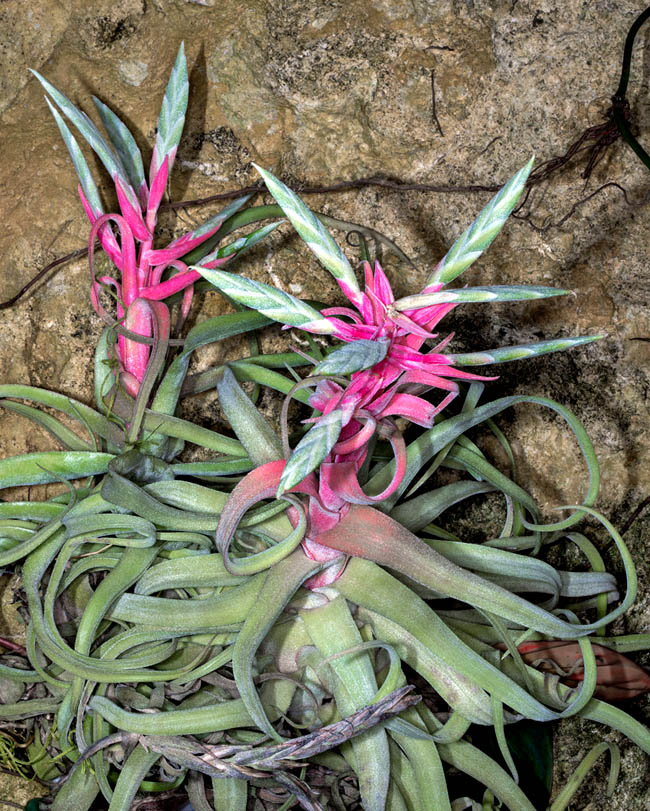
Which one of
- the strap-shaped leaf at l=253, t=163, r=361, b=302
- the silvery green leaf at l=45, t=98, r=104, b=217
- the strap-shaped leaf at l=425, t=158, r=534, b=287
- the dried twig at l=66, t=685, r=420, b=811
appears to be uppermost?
the silvery green leaf at l=45, t=98, r=104, b=217

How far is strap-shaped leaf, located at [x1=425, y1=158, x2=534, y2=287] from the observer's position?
619 mm

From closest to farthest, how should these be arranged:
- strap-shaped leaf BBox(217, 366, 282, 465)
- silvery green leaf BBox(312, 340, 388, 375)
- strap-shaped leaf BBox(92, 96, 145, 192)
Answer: silvery green leaf BBox(312, 340, 388, 375) < strap-shaped leaf BBox(217, 366, 282, 465) < strap-shaped leaf BBox(92, 96, 145, 192)

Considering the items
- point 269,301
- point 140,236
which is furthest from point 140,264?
point 269,301

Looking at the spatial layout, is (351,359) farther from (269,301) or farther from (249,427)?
(249,427)

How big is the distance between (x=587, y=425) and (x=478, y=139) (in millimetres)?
420

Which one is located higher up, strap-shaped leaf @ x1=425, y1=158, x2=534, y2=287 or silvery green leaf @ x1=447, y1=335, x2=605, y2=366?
strap-shaped leaf @ x1=425, y1=158, x2=534, y2=287

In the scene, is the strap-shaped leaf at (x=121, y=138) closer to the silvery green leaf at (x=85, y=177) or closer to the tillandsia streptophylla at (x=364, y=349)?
the silvery green leaf at (x=85, y=177)

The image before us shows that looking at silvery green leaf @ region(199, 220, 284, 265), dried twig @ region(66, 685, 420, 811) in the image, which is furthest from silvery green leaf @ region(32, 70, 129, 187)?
dried twig @ region(66, 685, 420, 811)

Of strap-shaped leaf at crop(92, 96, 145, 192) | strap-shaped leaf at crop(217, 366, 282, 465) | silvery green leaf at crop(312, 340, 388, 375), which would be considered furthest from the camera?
strap-shaped leaf at crop(92, 96, 145, 192)

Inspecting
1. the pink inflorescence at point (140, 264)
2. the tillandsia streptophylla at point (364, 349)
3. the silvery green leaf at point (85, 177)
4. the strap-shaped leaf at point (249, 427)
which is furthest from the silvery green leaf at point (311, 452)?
the silvery green leaf at point (85, 177)

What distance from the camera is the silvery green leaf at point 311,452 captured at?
585mm

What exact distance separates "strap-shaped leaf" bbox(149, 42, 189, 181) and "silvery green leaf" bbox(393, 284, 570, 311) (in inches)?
15.9

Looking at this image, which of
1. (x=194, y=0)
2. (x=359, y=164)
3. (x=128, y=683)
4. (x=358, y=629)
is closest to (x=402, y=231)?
(x=359, y=164)

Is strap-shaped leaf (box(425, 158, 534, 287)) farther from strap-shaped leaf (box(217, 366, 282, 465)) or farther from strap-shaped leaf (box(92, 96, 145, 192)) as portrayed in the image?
strap-shaped leaf (box(92, 96, 145, 192))
